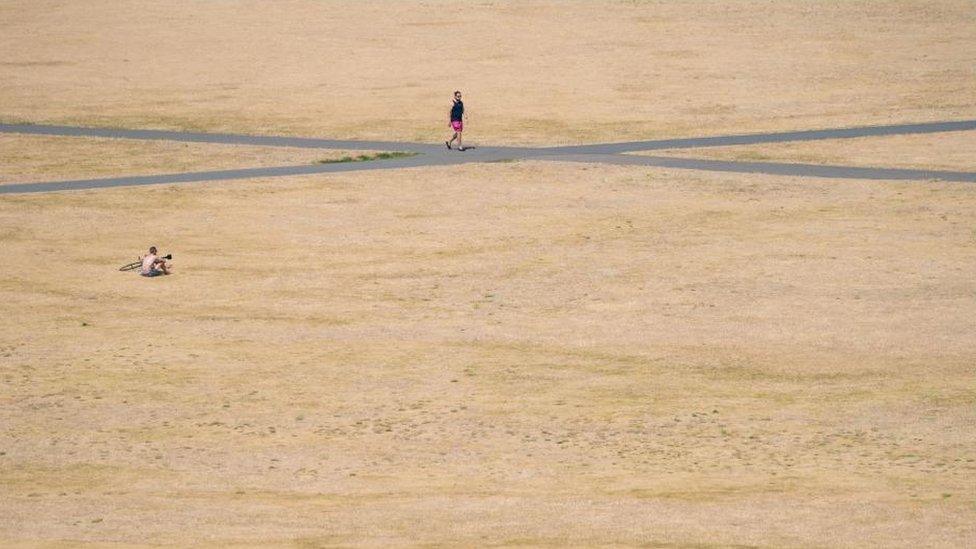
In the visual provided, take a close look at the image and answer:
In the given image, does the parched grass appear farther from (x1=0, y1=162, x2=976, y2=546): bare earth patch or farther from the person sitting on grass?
the person sitting on grass

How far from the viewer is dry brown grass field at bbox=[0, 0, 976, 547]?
19.2 metres

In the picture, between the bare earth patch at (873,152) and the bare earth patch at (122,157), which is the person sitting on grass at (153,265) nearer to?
the bare earth patch at (122,157)

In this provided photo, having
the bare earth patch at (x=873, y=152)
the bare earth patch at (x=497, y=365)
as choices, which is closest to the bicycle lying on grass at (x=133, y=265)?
the bare earth patch at (x=497, y=365)

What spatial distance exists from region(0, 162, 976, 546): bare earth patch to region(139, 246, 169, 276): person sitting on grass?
58 centimetres

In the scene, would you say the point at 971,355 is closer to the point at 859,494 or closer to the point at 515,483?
the point at 859,494

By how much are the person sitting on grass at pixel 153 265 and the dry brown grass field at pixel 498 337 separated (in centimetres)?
23

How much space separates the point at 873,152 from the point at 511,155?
10442 millimetres

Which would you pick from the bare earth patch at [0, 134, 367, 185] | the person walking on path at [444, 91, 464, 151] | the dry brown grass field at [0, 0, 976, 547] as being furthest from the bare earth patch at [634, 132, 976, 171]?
the bare earth patch at [0, 134, 367, 185]

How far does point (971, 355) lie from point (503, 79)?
37520 millimetres

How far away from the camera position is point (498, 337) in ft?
90.2

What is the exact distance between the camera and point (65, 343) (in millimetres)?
27438

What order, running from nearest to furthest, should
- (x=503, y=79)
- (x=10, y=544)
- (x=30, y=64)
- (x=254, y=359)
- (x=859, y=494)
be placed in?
(x=10, y=544)
(x=859, y=494)
(x=254, y=359)
(x=503, y=79)
(x=30, y=64)

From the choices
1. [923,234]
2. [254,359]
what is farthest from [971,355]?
[254,359]

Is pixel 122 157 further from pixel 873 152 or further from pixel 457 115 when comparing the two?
pixel 873 152
